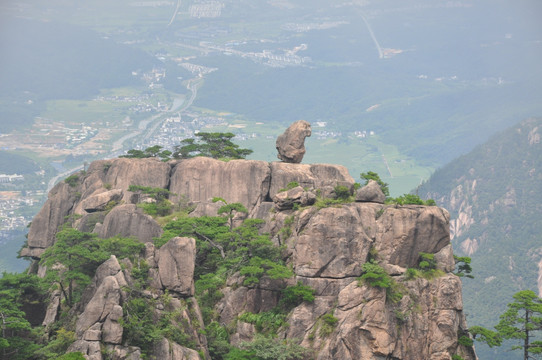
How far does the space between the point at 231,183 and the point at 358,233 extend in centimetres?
2125

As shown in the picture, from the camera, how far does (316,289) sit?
61.6 meters

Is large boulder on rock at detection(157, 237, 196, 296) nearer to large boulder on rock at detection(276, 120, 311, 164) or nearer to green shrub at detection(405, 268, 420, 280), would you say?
green shrub at detection(405, 268, 420, 280)

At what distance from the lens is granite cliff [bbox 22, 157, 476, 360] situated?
55875 millimetres

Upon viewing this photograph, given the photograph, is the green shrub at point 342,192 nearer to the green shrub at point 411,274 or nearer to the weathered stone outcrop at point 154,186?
the weathered stone outcrop at point 154,186

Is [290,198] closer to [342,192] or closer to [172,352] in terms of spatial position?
[342,192]

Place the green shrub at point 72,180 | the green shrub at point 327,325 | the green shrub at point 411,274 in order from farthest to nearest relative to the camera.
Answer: the green shrub at point 72,180 → the green shrub at point 411,274 → the green shrub at point 327,325

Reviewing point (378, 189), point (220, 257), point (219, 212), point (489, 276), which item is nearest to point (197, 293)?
point (220, 257)

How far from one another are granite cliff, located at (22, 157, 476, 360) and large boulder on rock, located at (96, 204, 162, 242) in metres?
0.09

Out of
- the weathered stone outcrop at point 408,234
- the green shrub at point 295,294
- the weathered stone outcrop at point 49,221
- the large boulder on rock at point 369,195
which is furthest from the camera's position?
the weathered stone outcrop at point 49,221

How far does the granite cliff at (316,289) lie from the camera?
5588cm

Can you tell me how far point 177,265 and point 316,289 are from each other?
34.2ft

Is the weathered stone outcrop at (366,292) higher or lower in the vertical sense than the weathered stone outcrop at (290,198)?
lower

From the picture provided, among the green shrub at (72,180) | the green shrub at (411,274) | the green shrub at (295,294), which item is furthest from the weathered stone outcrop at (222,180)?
the green shrub at (411,274)

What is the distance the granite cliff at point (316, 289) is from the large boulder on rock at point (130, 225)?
0.09 m
